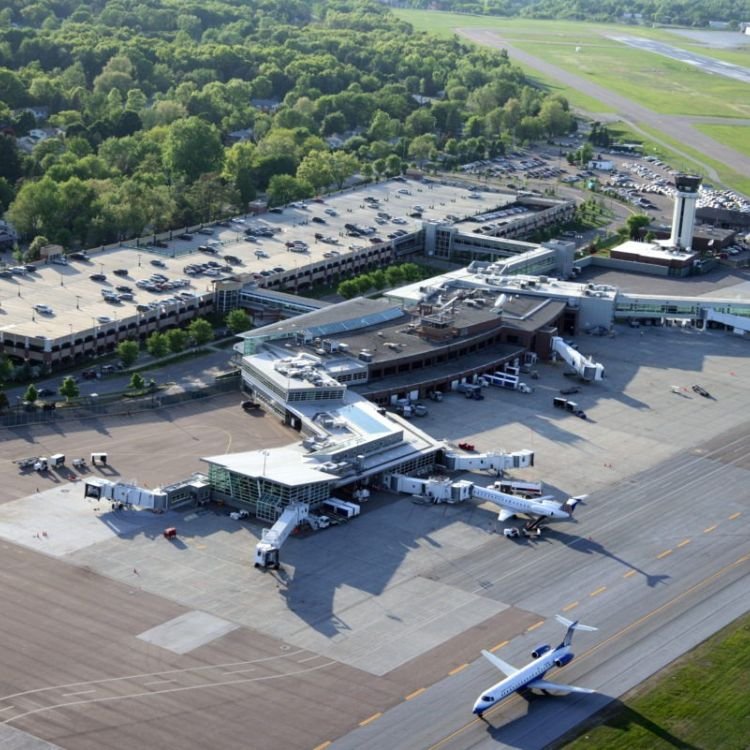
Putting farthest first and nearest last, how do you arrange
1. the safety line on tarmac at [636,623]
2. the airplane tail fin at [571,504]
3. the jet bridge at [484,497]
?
the airplane tail fin at [571,504] < the jet bridge at [484,497] < the safety line on tarmac at [636,623]

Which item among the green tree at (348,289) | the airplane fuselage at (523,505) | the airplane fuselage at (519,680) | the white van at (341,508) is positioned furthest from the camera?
the green tree at (348,289)

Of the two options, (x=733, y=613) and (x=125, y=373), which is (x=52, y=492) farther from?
(x=733, y=613)

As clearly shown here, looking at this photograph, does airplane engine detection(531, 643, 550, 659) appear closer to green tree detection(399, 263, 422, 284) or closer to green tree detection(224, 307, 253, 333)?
green tree detection(224, 307, 253, 333)

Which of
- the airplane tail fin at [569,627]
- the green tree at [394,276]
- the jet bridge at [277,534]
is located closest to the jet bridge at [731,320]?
the green tree at [394,276]

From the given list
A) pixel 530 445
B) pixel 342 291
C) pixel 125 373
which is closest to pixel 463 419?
pixel 530 445

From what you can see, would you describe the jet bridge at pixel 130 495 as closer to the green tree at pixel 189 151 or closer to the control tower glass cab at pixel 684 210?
the control tower glass cab at pixel 684 210

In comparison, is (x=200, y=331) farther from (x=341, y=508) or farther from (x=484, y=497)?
(x=484, y=497)

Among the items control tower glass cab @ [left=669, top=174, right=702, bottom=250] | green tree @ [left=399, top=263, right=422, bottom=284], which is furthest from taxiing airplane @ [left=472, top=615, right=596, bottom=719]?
control tower glass cab @ [left=669, top=174, right=702, bottom=250]
